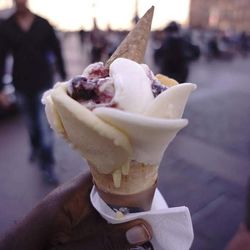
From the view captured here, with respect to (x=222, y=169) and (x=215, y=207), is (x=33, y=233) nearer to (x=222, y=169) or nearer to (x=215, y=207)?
(x=215, y=207)

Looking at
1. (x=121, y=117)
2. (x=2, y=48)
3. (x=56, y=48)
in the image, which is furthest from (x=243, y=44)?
(x=121, y=117)

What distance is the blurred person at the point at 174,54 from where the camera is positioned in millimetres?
6359

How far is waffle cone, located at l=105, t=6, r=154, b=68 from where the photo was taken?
1797mm

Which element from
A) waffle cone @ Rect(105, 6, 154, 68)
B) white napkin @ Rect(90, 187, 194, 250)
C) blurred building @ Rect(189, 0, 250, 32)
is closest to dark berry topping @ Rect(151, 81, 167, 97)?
waffle cone @ Rect(105, 6, 154, 68)

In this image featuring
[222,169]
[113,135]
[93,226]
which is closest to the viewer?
[113,135]

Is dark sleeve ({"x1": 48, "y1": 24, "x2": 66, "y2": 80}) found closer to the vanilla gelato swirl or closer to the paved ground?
the paved ground

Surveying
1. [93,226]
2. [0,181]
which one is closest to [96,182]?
[93,226]

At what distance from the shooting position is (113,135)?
1455mm

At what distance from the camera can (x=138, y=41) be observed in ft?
5.94

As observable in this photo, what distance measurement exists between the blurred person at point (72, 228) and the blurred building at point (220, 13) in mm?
50407

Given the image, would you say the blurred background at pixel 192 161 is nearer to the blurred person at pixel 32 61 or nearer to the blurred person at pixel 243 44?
the blurred person at pixel 32 61

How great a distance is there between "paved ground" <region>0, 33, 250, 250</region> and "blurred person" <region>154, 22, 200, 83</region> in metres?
1.01

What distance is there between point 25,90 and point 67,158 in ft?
4.24

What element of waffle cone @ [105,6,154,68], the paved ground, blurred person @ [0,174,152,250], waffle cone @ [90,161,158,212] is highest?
waffle cone @ [105,6,154,68]
